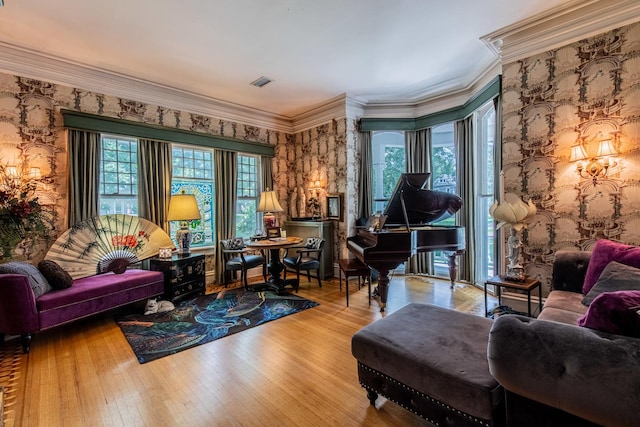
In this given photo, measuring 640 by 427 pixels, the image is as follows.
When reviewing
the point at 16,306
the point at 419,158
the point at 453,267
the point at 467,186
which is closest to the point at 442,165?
the point at 419,158

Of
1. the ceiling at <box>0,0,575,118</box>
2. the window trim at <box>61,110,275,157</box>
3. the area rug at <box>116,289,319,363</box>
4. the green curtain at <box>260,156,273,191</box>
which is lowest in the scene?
the area rug at <box>116,289,319,363</box>

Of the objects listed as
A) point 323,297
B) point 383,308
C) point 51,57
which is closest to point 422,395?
point 383,308

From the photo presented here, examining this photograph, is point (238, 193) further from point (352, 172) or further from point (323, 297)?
point (323, 297)

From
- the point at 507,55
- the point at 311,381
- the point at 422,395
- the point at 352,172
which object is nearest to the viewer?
the point at 422,395

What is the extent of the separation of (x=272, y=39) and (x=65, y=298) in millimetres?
3682

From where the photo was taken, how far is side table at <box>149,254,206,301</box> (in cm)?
412

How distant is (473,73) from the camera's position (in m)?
4.41

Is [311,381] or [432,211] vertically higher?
[432,211]

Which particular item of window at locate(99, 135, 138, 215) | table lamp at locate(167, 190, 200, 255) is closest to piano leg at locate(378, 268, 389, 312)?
table lamp at locate(167, 190, 200, 255)

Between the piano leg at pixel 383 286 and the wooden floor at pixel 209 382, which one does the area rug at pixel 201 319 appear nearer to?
the wooden floor at pixel 209 382

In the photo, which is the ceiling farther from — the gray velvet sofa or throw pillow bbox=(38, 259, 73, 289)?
the gray velvet sofa

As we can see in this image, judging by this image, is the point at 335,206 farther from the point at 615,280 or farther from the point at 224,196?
the point at 615,280

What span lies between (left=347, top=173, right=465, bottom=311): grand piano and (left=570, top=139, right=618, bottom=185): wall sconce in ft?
4.79

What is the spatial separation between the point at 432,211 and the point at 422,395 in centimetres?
305
